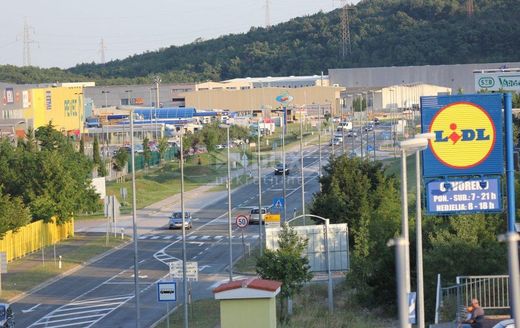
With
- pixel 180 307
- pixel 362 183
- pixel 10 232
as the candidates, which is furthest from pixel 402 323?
pixel 10 232

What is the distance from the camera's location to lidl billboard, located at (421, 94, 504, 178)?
1104 inches

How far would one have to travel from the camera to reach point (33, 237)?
55062mm

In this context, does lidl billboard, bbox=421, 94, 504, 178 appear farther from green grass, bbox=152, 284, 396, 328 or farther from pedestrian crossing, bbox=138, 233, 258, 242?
pedestrian crossing, bbox=138, 233, 258, 242

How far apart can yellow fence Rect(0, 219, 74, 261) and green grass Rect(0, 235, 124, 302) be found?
0.38m

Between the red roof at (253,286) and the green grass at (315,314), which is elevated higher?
the red roof at (253,286)

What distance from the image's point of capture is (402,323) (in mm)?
9828

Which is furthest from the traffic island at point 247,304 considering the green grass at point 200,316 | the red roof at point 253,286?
the green grass at point 200,316

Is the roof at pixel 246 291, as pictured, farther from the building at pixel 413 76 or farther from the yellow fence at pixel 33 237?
the building at pixel 413 76

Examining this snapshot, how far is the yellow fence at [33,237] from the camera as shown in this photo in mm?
51531

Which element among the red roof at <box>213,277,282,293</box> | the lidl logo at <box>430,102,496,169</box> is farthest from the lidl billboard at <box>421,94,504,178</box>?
the red roof at <box>213,277,282,293</box>

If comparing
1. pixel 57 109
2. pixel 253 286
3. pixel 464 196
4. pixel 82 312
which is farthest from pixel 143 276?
pixel 57 109

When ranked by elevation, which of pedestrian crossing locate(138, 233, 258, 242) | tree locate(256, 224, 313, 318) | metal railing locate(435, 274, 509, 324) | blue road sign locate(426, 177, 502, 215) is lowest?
pedestrian crossing locate(138, 233, 258, 242)

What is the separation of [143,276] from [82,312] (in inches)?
335

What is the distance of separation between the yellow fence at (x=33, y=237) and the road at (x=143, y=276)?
381 centimetres
